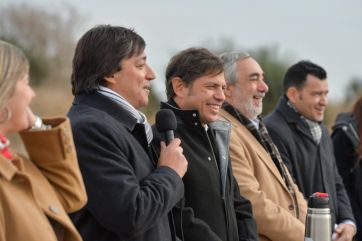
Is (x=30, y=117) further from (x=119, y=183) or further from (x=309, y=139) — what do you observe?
(x=309, y=139)

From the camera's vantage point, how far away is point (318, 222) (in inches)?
153

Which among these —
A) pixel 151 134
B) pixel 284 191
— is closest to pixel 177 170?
pixel 151 134

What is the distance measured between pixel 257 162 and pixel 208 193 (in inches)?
39.8

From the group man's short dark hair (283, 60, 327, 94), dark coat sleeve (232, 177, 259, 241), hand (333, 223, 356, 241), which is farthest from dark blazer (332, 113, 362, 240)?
dark coat sleeve (232, 177, 259, 241)

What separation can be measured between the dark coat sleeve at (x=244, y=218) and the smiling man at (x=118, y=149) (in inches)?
32.0

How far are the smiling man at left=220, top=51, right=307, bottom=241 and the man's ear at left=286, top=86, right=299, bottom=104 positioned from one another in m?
0.94

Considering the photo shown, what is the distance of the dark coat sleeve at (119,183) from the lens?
3264 millimetres

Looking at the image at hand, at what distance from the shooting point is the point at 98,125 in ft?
11.2

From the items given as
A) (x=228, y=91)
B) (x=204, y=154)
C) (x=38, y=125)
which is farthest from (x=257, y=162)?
(x=38, y=125)

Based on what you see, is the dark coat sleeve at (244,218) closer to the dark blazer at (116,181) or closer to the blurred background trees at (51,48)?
the dark blazer at (116,181)

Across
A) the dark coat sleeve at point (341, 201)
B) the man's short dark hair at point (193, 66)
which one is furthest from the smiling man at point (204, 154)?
the dark coat sleeve at point (341, 201)

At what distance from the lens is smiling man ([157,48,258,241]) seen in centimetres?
409

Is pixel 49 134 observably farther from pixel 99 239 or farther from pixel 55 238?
pixel 99 239

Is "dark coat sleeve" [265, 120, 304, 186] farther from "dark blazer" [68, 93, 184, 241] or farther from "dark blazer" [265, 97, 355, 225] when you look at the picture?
"dark blazer" [68, 93, 184, 241]
